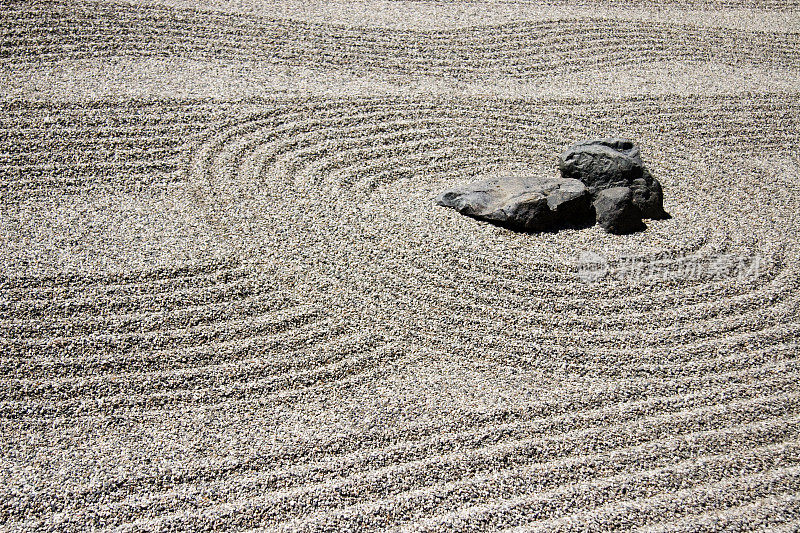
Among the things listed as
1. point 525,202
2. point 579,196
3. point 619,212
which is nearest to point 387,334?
point 525,202

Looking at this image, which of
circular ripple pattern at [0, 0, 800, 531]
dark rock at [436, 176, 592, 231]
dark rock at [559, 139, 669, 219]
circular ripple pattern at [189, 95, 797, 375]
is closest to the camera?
circular ripple pattern at [0, 0, 800, 531]

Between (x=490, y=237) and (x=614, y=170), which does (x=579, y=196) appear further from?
(x=490, y=237)

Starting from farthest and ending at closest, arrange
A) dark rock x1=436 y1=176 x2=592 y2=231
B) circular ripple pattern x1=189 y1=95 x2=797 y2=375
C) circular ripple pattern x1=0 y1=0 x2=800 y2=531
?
dark rock x1=436 y1=176 x2=592 y2=231, circular ripple pattern x1=189 y1=95 x2=797 y2=375, circular ripple pattern x1=0 y1=0 x2=800 y2=531

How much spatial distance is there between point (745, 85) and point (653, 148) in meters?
2.42

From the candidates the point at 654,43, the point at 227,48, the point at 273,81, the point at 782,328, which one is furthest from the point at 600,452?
the point at 654,43

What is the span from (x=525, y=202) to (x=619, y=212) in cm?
85

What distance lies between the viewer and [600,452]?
4047 millimetres

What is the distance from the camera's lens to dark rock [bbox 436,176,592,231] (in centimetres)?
577

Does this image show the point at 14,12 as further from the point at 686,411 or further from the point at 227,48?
the point at 686,411

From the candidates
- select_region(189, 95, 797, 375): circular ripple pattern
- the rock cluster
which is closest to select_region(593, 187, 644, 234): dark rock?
the rock cluster

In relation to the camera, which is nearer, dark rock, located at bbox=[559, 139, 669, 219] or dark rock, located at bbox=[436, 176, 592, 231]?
dark rock, located at bbox=[436, 176, 592, 231]

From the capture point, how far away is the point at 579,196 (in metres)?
5.90

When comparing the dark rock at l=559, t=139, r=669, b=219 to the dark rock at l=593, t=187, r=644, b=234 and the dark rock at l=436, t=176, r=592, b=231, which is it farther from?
the dark rock at l=436, t=176, r=592, b=231

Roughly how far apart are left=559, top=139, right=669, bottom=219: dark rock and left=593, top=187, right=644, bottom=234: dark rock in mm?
80
